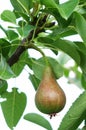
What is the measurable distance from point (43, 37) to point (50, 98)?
205 millimetres

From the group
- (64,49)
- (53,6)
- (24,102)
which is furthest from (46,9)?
(24,102)

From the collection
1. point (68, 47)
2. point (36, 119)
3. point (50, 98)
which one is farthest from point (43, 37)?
point (36, 119)

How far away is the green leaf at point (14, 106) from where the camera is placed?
1808 mm

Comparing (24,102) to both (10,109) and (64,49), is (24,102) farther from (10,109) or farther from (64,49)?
(64,49)

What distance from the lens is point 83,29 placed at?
4.40 feet

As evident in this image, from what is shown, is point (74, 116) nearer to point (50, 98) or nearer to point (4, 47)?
point (50, 98)

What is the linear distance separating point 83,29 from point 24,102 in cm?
56

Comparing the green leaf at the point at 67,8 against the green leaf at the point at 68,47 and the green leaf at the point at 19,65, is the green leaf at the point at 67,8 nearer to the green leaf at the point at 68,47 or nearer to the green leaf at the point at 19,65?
the green leaf at the point at 68,47

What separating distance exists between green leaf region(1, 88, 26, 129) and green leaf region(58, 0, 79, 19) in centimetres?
61

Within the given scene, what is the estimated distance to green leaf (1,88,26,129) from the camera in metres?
1.81

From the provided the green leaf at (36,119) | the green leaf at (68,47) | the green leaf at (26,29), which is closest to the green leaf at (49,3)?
the green leaf at (26,29)

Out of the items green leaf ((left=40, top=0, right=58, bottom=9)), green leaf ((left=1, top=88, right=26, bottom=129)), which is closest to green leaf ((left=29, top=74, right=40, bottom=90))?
green leaf ((left=1, top=88, right=26, bottom=129))

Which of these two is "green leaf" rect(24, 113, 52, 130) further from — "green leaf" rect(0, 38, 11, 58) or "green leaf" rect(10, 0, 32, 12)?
"green leaf" rect(10, 0, 32, 12)

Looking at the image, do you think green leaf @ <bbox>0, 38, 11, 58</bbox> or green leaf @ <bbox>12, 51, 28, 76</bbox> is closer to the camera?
green leaf @ <bbox>0, 38, 11, 58</bbox>
